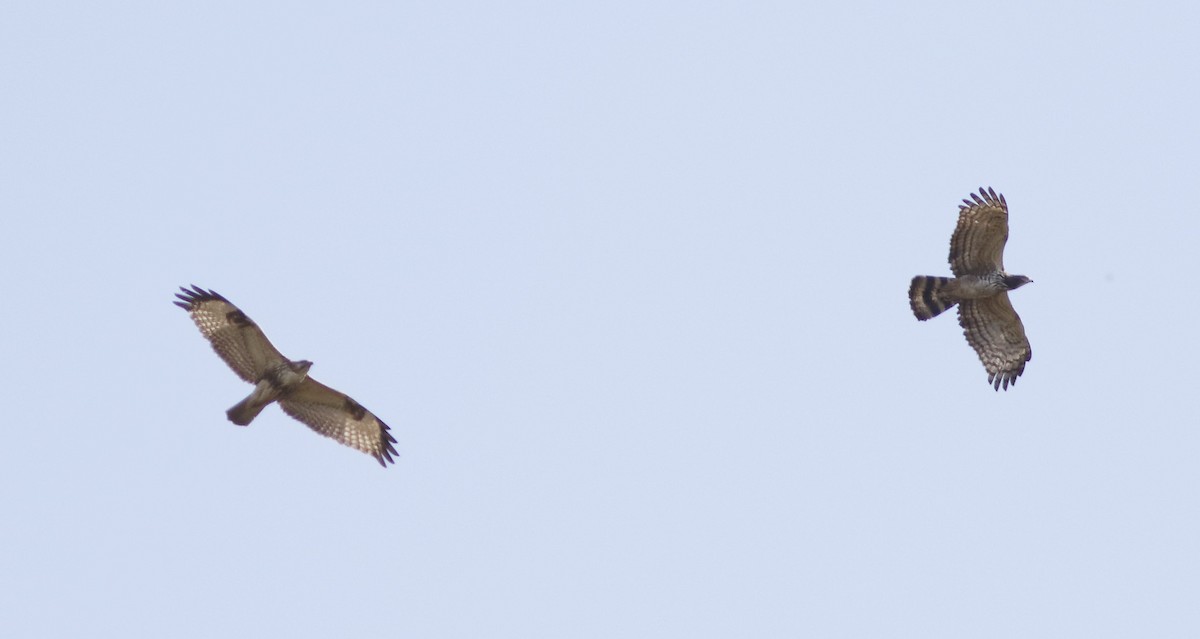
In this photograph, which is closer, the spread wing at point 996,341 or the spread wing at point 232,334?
the spread wing at point 232,334

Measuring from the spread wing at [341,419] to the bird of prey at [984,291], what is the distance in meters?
5.77

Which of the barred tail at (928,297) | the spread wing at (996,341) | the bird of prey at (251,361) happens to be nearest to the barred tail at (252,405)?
the bird of prey at (251,361)

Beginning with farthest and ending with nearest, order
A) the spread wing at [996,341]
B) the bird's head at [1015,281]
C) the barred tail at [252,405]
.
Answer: the spread wing at [996,341], the bird's head at [1015,281], the barred tail at [252,405]

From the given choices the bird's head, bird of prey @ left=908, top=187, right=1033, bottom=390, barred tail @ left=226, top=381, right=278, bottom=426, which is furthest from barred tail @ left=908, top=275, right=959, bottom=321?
barred tail @ left=226, top=381, right=278, bottom=426

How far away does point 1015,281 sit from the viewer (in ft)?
59.7

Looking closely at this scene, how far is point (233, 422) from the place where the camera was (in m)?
16.9

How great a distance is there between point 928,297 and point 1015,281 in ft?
Result: 3.08

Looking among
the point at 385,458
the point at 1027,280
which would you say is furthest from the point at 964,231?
the point at 385,458

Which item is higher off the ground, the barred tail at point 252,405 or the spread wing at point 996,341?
the spread wing at point 996,341

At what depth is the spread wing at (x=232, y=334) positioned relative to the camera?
56.9 ft

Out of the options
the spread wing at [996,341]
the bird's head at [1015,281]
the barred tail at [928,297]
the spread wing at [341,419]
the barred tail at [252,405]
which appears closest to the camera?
the barred tail at [252,405]

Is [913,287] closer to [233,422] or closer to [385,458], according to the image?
[385,458]

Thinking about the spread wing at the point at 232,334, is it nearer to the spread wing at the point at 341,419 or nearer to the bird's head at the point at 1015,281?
the spread wing at the point at 341,419

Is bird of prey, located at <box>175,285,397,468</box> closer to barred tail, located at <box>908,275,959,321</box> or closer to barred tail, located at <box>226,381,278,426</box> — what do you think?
barred tail, located at <box>226,381,278,426</box>
